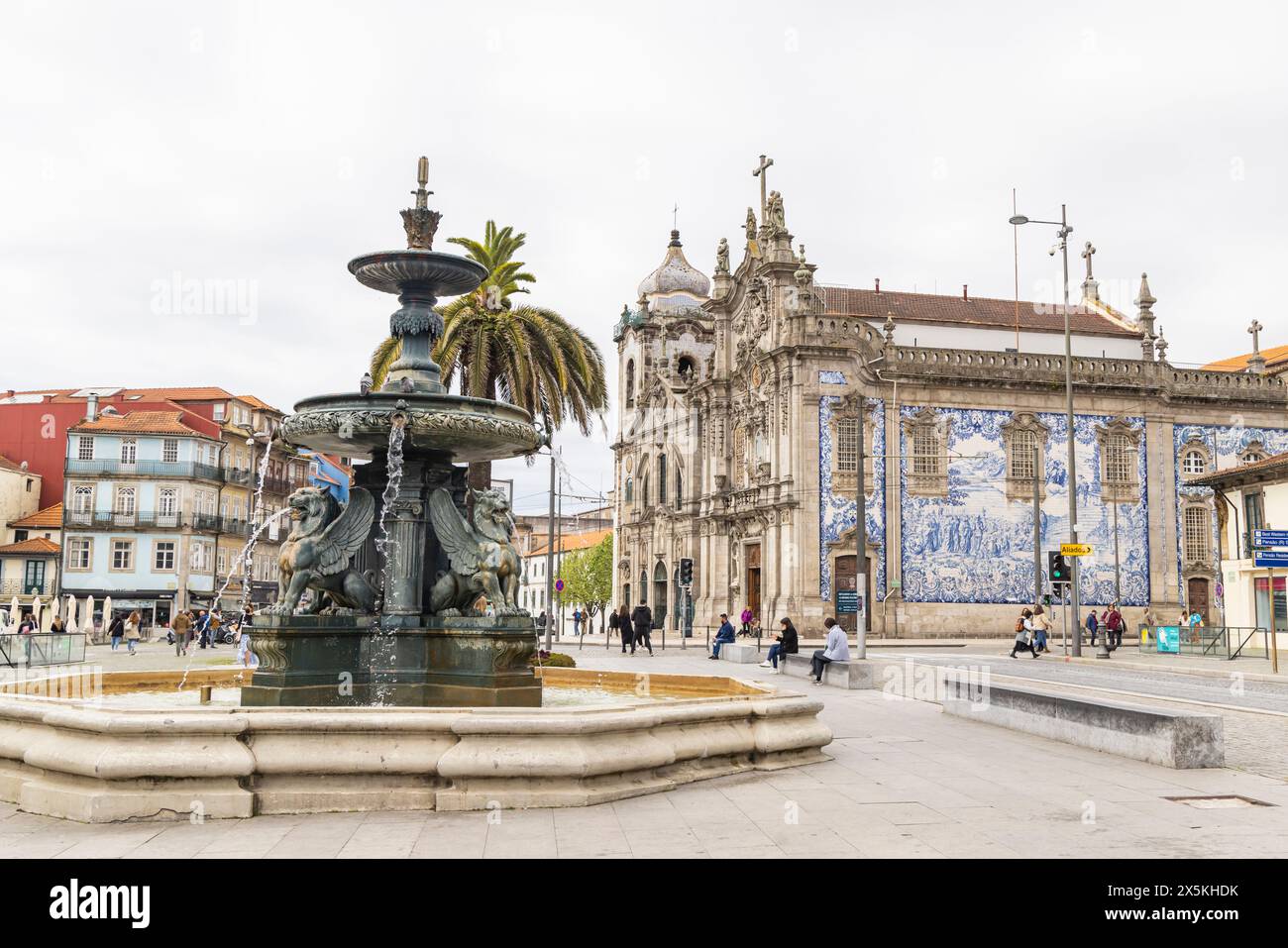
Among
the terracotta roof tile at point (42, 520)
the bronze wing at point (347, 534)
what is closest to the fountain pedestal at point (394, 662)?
the bronze wing at point (347, 534)

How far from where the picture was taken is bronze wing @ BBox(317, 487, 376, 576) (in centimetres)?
1020

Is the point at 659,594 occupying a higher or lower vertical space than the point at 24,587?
lower

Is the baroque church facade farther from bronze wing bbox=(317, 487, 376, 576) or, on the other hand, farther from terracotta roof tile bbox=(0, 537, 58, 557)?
bronze wing bbox=(317, 487, 376, 576)

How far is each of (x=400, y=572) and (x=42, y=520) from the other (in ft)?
181

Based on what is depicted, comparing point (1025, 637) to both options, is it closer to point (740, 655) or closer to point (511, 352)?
point (740, 655)

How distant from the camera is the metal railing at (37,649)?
23812mm

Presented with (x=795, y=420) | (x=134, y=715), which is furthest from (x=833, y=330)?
(x=134, y=715)

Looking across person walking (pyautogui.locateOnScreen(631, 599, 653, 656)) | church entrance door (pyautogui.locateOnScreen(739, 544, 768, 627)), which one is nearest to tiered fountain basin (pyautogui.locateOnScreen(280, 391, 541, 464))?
person walking (pyautogui.locateOnScreen(631, 599, 653, 656))

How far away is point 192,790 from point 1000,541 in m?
41.4

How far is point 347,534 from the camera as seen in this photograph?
10430 mm

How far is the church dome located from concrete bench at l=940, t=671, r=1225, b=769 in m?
60.9

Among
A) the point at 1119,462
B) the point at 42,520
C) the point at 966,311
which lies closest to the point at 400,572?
the point at 1119,462

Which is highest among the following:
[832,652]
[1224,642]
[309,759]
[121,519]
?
[121,519]

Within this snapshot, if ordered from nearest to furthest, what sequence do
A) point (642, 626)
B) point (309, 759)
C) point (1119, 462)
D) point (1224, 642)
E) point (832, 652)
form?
point (309, 759) < point (832, 652) < point (1224, 642) < point (642, 626) < point (1119, 462)
